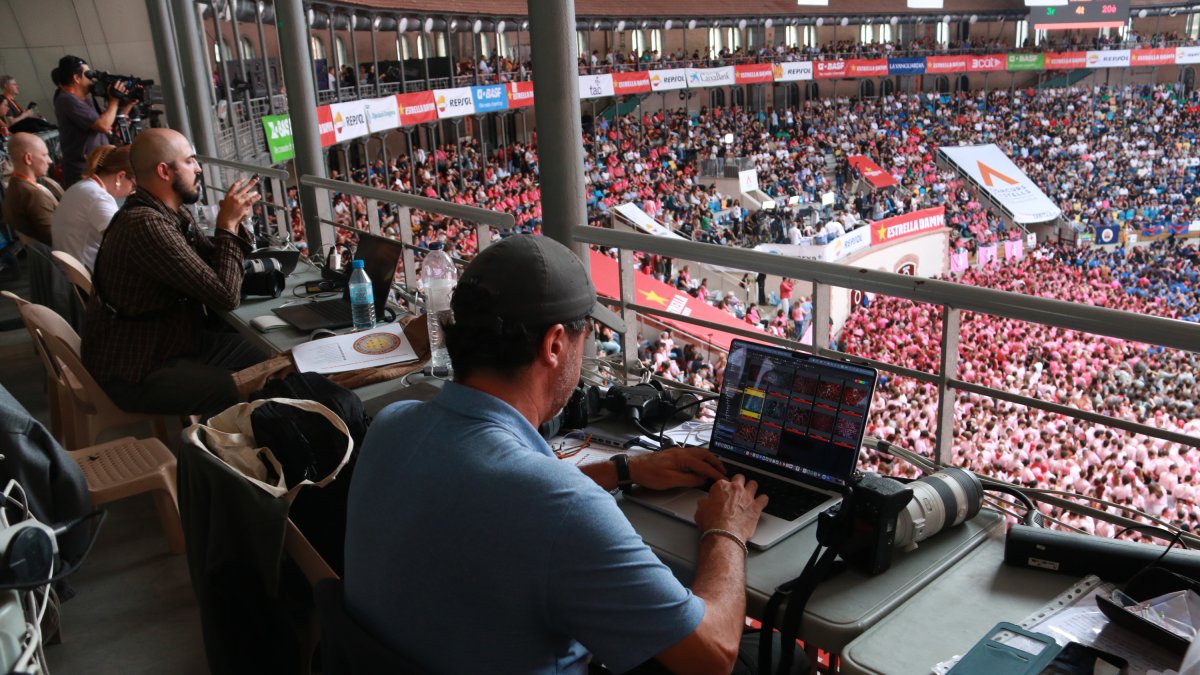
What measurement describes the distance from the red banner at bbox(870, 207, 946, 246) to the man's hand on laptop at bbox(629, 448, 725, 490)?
57.1 ft

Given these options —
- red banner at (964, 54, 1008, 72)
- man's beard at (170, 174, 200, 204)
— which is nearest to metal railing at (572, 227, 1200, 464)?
man's beard at (170, 174, 200, 204)

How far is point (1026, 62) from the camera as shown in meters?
30.4

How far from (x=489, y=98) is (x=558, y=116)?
16.1m

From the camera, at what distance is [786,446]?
162 cm

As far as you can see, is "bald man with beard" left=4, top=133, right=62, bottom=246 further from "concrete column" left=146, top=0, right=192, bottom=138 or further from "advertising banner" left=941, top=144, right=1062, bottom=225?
"advertising banner" left=941, top=144, right=1062, bottom=225

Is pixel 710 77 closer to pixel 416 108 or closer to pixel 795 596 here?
pixel 416 108

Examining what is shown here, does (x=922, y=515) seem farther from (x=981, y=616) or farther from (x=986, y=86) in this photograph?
(x=986, y=86)

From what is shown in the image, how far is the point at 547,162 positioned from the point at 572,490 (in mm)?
2521

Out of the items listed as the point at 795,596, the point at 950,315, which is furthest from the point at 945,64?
the point at 795,596

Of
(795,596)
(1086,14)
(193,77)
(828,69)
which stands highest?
(1086,14)

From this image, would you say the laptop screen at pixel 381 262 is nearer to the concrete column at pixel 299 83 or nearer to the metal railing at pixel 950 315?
the metal railing at pixel 950 315

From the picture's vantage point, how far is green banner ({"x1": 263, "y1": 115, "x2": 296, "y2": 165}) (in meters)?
10.9

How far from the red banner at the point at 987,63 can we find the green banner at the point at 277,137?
25.6m

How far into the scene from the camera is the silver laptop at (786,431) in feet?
5.04
